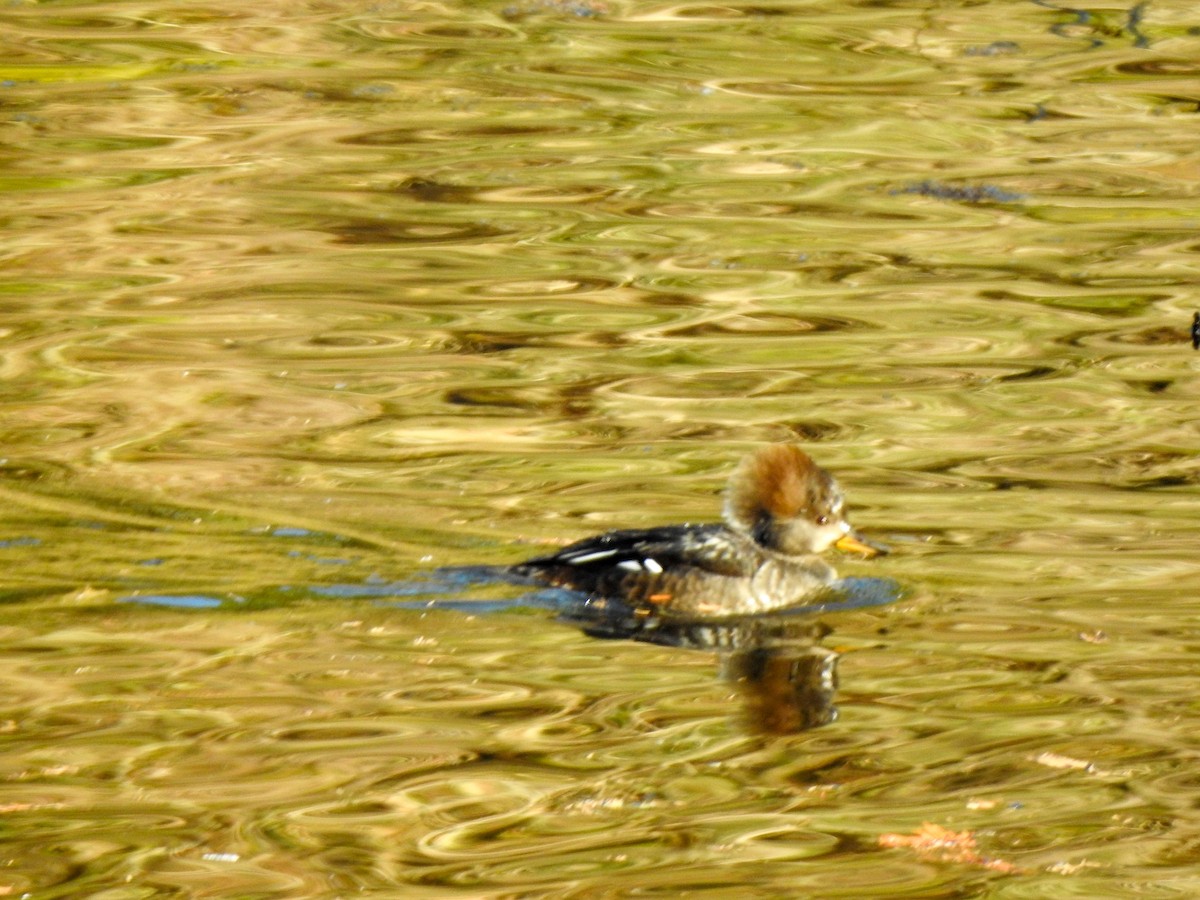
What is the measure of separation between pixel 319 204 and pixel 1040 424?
5.04m

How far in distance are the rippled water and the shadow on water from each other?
6 centimetres

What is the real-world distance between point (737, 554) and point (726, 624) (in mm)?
277

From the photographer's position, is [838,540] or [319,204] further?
[319,204]

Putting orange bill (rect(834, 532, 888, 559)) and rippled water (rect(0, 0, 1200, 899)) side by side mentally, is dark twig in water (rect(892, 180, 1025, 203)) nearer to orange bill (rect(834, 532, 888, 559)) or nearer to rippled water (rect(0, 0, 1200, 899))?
rippled water (rect(0, 0, 1200, 899))

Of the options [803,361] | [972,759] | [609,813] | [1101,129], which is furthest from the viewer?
[1101,129]

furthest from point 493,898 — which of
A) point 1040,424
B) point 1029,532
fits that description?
point 1040,424

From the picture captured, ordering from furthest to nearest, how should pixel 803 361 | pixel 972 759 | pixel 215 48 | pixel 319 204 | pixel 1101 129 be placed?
pixel 215 48 < pixel 1101 129 < pixel 319 204 < pixel 803 361 < pixel 972 759

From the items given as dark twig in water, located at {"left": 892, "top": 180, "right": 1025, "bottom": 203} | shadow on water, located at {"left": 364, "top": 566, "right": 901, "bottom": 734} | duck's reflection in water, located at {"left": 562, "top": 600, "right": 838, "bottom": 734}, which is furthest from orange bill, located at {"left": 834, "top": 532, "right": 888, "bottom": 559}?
dark twig in water, located at {"left": 892, "top": 180, "right": 1025, "bottom": 203}

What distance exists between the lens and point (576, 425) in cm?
923

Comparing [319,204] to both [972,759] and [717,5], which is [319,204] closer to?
[717,5]

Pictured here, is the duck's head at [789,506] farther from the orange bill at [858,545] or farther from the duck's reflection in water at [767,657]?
the duck's reflection in water at [767,657]

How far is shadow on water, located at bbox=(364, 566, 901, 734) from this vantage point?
6.87 meters

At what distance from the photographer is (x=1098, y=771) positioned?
19.7 feet

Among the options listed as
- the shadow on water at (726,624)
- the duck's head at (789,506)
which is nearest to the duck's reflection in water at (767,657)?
the shadow on water at (726,624)
